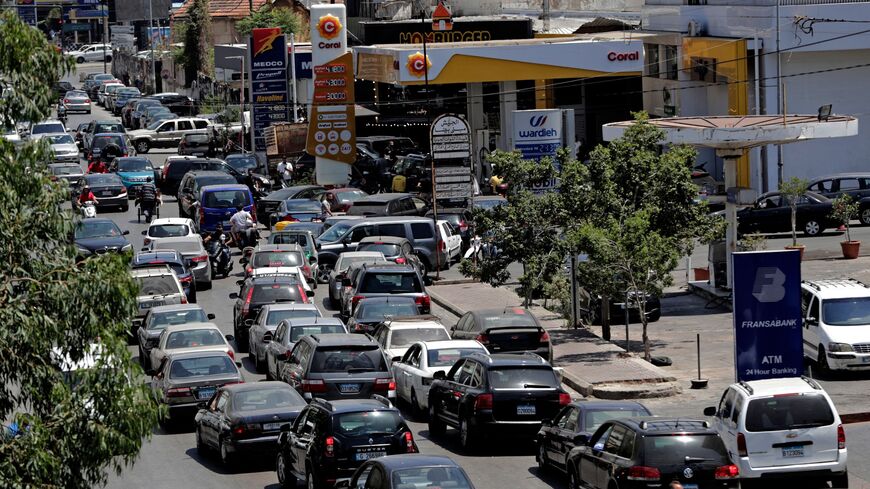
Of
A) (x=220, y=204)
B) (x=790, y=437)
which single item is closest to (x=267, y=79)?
(x=220, y=204)

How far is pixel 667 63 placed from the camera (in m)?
60.9

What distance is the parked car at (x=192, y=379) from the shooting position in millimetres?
24922

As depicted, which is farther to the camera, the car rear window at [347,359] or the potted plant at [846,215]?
the potted plant at [846,215]

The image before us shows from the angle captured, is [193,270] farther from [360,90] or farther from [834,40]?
[360,90]

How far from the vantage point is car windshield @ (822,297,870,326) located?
91.0ft

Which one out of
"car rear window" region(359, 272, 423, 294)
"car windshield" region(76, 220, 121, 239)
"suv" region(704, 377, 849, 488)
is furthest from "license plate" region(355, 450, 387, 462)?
"car windshield" region(76, 220, 121, 239)

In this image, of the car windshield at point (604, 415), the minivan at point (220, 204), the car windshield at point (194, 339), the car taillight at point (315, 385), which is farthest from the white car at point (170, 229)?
the car windshield at point (604, 415)

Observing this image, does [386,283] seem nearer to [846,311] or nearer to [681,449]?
[846,311]

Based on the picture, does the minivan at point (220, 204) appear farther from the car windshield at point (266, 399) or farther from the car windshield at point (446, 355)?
the car windshield at point (266, 399)

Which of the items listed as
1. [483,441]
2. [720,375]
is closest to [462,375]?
[483,441]

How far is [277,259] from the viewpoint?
37.6 meters

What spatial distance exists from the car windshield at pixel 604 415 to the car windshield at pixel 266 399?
4.51 meters

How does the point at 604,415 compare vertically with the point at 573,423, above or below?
above

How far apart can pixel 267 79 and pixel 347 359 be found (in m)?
44.4
